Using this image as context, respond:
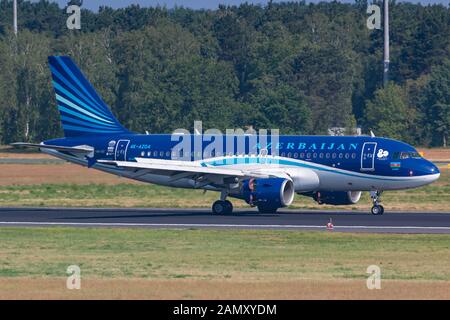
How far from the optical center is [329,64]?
145 m

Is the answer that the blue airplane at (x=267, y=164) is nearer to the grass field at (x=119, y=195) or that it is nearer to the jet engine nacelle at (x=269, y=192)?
the jet engine nacelle at (x=269, y=192)

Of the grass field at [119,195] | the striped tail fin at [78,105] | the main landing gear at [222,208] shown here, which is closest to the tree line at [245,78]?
the grass field at [119,195]

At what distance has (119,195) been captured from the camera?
65.6m

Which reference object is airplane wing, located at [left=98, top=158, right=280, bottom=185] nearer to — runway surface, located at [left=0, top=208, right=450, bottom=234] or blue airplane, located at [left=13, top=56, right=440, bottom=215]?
blue airplane, located at [left=13, top=56, right=440, bottom=215]

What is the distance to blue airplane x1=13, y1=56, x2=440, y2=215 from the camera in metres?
51.8

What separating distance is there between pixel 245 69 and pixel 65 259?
4896 inches

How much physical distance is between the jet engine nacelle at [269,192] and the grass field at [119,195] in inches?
247

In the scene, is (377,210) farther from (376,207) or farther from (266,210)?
(266,210)

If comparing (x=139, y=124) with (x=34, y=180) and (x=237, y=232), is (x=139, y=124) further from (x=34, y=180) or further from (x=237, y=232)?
(x=237, y=232)

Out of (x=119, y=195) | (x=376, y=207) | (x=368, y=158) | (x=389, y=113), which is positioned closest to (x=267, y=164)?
(x=368, y=158)

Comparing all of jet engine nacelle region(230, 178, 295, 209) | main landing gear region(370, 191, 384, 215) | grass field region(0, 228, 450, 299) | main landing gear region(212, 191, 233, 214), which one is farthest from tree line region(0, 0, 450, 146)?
grass field region(0, 228, 450, 299)

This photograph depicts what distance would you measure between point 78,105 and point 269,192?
1296cm

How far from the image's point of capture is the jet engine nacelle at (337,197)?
54.2 m

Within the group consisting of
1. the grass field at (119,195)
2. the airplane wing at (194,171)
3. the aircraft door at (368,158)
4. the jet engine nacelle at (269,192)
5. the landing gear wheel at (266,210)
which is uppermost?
the aircraft door at (368,158)
